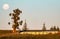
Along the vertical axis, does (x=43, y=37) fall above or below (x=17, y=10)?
below

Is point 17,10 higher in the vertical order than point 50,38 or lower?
higher

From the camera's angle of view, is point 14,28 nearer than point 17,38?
No

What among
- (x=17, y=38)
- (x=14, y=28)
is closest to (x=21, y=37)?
(x=17, y=38)

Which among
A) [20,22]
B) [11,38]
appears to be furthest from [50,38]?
[20,22]

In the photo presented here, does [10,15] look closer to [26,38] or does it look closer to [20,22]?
[20,22]

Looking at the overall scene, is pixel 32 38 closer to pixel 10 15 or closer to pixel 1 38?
pixel 1 38

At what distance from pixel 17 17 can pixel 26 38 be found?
25.0m

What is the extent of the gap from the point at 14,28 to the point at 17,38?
24208mm

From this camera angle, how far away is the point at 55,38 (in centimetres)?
4294

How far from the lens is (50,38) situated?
42.7 meters

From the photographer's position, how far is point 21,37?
43031 millimetres

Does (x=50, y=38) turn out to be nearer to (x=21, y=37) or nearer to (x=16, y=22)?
(x=21, y=37)

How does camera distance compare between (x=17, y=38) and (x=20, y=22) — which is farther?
(x=20, y=22)

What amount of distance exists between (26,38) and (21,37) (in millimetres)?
1249
